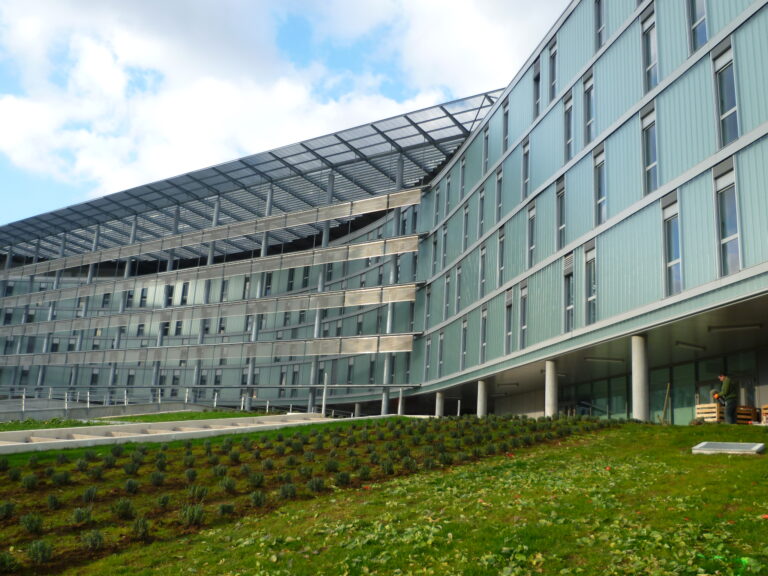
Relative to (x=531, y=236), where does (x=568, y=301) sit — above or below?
below

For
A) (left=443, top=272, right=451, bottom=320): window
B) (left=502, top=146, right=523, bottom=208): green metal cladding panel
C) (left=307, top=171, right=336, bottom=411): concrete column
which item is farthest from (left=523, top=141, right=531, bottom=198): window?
(left=307, top=171, right=336, bottom=411): concrete column

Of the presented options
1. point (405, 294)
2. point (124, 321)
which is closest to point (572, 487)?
point (405, 294)

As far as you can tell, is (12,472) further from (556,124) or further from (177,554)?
(556,124)

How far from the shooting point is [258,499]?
1510 cm

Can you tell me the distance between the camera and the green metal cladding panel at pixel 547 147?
105 ft

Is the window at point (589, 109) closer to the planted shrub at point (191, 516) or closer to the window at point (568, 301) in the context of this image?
the window at point (568, 301)

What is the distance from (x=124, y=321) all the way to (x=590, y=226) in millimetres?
46987

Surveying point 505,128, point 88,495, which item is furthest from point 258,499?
point 505,128

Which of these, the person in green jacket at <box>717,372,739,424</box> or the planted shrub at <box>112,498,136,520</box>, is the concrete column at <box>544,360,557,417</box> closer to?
the person in green jacket at <box>717,372,739,424</box>

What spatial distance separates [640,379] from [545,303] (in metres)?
7.02

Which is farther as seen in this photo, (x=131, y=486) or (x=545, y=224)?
(x=545, y=224)

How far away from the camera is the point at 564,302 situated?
2933 cm

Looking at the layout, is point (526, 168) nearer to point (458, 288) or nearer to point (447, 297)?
point (458, 288)

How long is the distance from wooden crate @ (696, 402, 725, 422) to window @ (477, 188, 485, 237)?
18177 mm
